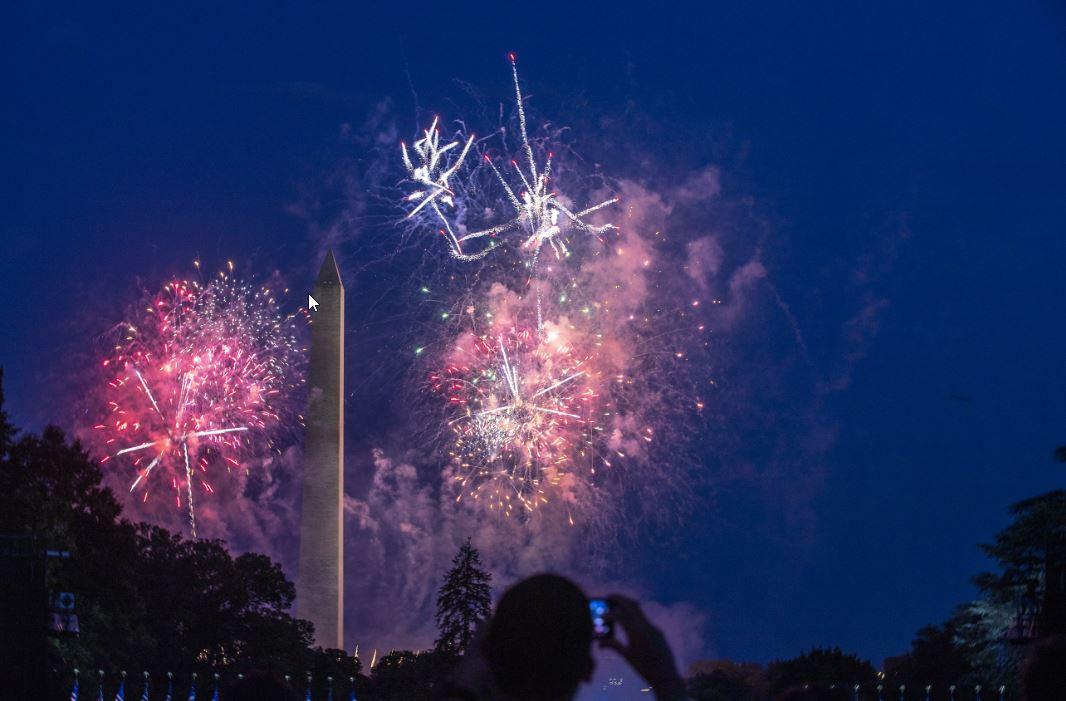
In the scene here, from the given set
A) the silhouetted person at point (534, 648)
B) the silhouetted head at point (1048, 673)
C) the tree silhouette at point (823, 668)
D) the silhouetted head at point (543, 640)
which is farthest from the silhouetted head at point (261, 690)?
the tree silhouette at point (823, 668)

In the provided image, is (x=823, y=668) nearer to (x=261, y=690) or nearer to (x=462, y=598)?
(x=462, y=598)

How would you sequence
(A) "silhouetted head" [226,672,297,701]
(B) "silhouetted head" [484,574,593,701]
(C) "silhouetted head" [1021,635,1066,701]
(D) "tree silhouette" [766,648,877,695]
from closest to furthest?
(B) "silhouetted head" [484,574,593,701], (C) "silhouetted head" [1021,635,1066,701], (A) "silhouetted head" [226,672,297,701], (D) "tree silhouette" [766,648,877,695]

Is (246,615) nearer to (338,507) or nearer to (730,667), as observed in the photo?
(338,507)

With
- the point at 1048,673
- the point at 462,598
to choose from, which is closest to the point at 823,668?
the point at 462,598

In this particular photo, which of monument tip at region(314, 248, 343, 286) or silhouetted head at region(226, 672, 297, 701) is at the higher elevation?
monument tip at region(314, 248, 343, 286)

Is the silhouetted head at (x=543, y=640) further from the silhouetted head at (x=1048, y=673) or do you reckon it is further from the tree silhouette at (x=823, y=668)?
the tree silhouette at (x=823, y=668)

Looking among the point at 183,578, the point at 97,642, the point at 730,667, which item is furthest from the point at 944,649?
the point at 97,642

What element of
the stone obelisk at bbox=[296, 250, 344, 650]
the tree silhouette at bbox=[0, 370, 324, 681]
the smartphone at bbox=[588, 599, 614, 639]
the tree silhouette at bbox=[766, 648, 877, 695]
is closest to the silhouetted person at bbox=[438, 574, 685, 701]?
the smartphone at bbox=[588, 599, 614, 639]

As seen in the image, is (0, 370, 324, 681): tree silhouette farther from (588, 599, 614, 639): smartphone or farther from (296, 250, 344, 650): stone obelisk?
(588, 599, 614, 639): smartphone
